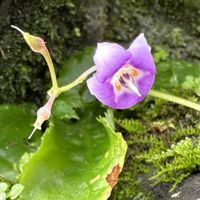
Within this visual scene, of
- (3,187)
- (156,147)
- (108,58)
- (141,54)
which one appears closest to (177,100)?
(156,147)

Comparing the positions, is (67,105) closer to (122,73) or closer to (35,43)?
(122,73)

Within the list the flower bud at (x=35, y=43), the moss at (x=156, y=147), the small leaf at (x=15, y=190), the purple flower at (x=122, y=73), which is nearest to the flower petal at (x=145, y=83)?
the purple flower at (x=122, y=73)

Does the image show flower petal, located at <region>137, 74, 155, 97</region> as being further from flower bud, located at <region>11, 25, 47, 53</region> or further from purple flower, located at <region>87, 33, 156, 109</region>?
flower bud, located at <region>11, 25, 47, 53</region>

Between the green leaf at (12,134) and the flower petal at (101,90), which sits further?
the green leaf at (12,134)

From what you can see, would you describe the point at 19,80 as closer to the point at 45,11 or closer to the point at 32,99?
the point at 32,99

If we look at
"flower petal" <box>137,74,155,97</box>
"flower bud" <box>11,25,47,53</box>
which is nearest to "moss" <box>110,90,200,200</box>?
"flower petal" <box>137,74,155,97</box>

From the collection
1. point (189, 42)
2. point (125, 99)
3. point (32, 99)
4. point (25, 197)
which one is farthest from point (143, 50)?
point (189, 42)

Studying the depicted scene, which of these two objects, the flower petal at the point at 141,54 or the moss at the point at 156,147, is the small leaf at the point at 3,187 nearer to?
the moss at the point at 156,147
